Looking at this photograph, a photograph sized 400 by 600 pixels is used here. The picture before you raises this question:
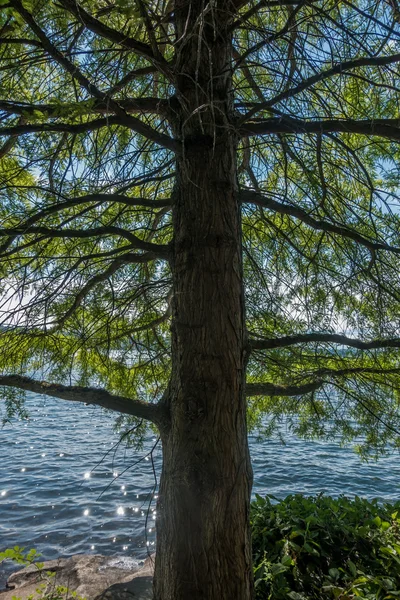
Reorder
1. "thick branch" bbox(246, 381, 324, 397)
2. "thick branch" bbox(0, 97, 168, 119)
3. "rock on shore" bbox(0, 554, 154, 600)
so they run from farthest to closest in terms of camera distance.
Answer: "rock on shore" bbox(0, 554, 154, 600) → "thick branch" bbox(246, 381, 324, 397) → "thick branch" bbox(0, 97, 168, 119)

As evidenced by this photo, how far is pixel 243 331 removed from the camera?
82.3 inches

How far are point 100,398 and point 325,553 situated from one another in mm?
1953

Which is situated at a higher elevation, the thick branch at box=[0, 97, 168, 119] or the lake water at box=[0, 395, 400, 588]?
the thick branch at box=[0, 97, 168, 119]

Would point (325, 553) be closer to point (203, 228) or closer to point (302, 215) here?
point (302, 215)

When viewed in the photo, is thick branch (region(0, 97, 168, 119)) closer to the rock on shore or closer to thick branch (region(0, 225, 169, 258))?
thick branch (region(0, 225, 169, 258))

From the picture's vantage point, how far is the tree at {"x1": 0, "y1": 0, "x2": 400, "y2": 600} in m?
1.85

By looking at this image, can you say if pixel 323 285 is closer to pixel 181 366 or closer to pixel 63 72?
pixel 181 366

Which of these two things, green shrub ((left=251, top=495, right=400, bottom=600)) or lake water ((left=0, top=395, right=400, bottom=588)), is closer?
green shrub ((left=251, top=495, right=400, bottom=600))

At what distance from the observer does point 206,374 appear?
194 cm

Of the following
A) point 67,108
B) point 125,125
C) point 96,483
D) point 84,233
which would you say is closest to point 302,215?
point 125,125

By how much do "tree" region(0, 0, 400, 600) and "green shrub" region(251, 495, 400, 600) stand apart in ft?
2.17

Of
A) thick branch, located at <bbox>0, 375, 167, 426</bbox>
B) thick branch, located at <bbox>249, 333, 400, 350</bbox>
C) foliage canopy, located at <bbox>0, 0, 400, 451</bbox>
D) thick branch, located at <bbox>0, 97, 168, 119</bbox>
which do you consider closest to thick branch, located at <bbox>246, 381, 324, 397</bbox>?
foliage canopy, located at <bbox>0, 0, 400, 451</bbox>

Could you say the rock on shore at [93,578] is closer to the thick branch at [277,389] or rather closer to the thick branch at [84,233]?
the thick branch at [277,389]

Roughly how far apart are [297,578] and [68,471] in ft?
21.6
